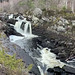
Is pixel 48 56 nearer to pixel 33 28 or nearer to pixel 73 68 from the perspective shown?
pixel 73 68

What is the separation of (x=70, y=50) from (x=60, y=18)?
8293 millimetres

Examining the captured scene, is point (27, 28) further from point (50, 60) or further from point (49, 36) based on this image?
point (50, 60)

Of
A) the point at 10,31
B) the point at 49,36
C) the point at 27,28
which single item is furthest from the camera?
the point at 27,28

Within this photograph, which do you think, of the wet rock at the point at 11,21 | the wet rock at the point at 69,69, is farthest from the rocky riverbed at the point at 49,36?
the wet rock at the point at 69,69

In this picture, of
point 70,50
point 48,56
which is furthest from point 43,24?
point 48,56

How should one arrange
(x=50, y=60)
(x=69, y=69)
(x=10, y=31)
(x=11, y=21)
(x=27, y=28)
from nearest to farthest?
1. (x=69, y=69)
2. (x=50, y=60)
3. (x=10, y=31)
4. (x=27, y=28)
5. (x=11, y=21)

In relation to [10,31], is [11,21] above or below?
above

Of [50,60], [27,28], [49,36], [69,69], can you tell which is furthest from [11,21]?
[69,69]

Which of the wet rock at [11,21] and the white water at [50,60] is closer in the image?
the white water at [50,60]

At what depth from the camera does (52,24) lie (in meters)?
20.0

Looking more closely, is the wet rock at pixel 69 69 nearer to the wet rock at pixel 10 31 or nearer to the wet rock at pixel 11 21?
the wet rock at pixel 10 31

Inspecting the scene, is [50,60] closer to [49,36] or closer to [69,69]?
[69,69]

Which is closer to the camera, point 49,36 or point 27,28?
point 49,36

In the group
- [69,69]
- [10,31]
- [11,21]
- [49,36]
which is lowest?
[49,36]
